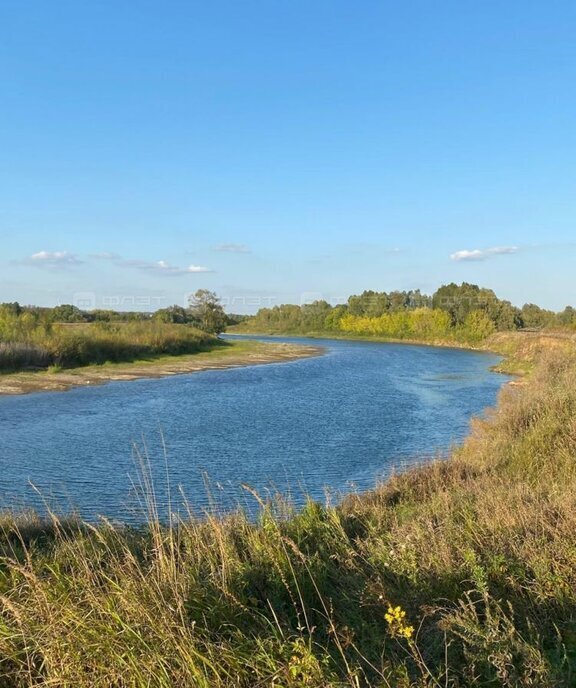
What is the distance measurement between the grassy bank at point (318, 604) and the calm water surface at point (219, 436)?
2578 millimetres

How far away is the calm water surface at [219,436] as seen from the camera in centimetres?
1434

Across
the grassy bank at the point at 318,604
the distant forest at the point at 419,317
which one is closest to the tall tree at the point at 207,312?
the distant forest at the point at 419,317

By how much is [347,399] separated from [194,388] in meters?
10.2

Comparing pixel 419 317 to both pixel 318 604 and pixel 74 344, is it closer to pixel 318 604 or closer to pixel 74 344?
pixel 74 344

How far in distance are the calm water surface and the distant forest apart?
166 feet

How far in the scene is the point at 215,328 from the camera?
91.8 m

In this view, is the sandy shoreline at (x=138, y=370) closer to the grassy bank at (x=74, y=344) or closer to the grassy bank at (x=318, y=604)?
the grassy bank at (x=74, y=344)

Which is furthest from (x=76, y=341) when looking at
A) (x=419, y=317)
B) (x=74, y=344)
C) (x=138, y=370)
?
(x=419, y=317)

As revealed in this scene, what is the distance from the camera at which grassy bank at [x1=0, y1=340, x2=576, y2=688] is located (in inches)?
138

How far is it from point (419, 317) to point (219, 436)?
97217 millimetres

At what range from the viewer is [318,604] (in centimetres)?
497

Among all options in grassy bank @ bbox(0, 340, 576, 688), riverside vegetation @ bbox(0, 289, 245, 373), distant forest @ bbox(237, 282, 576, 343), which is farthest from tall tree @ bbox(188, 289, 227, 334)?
grassy bank @ bbox(0, 340, 576, 688)

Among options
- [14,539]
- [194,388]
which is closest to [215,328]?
[194,388]

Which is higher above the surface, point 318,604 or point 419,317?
point 419,317
